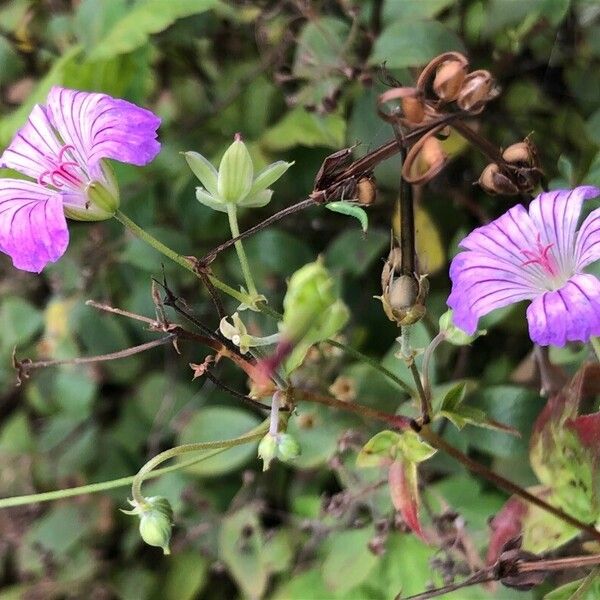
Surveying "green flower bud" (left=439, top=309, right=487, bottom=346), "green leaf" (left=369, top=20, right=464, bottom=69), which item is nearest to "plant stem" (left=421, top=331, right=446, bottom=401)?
"green flower bud" (left=439, top=309, right=487, bottom=346)

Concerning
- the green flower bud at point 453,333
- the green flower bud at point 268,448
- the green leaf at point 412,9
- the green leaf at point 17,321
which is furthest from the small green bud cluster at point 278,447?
the green leaf at point 17,321

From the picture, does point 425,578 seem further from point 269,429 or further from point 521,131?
point 521,131

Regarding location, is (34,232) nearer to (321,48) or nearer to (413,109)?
(413,109)

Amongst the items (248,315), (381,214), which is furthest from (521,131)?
(248,315)

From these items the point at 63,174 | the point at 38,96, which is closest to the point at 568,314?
the point at 63,174

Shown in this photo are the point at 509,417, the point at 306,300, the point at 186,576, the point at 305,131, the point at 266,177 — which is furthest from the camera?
the point at 186,576

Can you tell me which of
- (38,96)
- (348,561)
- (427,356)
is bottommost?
(348,561)

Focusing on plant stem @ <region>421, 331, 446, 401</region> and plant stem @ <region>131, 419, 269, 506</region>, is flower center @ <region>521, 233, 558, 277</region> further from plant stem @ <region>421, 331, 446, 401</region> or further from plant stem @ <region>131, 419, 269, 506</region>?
plant stem @ <region>131, 419, 269, 506</region>

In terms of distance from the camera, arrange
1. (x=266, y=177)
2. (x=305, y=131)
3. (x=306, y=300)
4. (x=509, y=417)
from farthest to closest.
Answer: (x=305, y=131) < (x=509, y=417) < (x=266, y=177) < (x=306, y=300)
